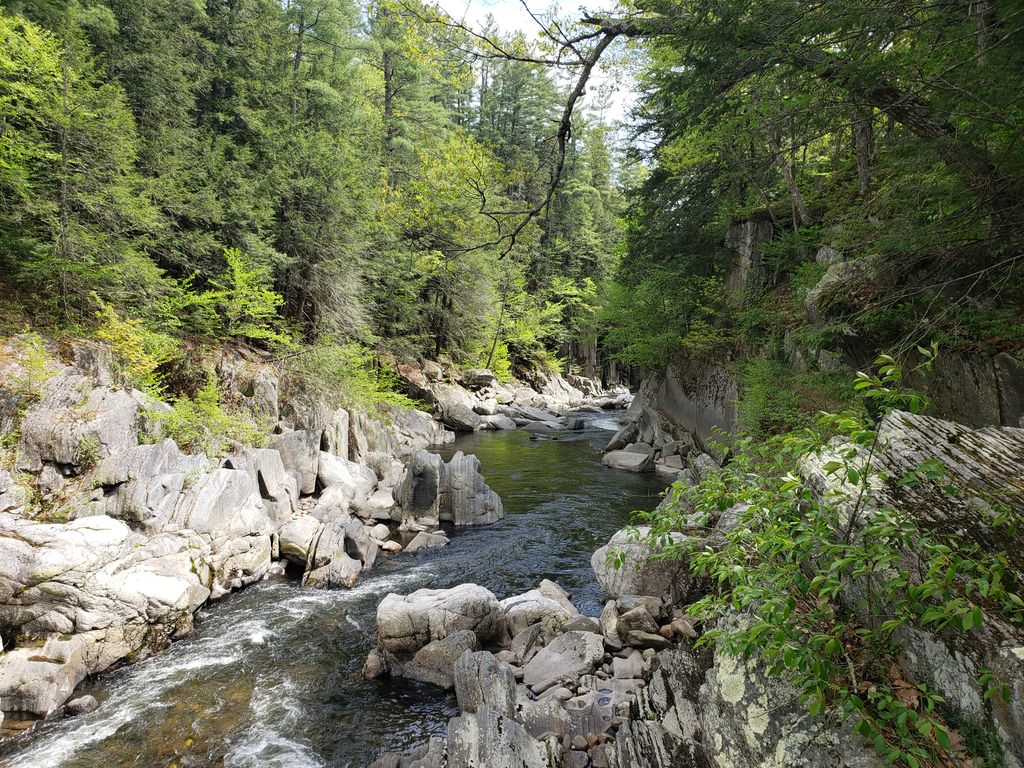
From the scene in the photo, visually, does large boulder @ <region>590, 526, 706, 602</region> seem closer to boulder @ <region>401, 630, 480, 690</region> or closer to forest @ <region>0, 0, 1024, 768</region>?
forest @ <region>0, 0, 1024, 768</region>

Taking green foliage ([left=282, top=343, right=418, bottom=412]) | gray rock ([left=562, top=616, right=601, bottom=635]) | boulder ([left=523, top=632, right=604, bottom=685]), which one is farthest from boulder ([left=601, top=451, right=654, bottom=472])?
boulder ([left=523, top=632, right=604, bottom=685])

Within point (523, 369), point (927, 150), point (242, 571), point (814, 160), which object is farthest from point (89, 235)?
point (523, 369)

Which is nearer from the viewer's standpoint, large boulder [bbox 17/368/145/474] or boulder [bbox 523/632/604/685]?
boulder [bbox 523/632/604/685]

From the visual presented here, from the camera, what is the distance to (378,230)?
20453 mm

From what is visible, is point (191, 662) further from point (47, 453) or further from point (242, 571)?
point (47, 453)

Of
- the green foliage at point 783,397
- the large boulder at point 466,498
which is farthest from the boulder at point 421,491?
the green foliage at point 783,397

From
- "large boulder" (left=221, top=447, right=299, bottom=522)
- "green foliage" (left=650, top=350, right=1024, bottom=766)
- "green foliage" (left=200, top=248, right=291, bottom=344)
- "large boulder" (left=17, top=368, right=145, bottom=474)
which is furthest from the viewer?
"green foliage" (left=200, top=248, right=291, bottom=344)

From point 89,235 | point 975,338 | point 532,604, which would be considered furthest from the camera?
point 89,235

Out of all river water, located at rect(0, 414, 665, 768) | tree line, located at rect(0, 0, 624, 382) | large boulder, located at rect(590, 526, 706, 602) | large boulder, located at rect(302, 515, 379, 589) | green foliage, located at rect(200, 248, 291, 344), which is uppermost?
tree line, located at rect(0, 0, 624, 382)

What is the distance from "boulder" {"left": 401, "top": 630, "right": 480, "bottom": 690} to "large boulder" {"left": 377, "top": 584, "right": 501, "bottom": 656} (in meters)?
0.21

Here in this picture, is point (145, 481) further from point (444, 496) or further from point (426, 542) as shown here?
point (444, 496)

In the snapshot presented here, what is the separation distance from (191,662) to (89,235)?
28.9ft

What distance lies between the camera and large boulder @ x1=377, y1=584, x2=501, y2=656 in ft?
22.3

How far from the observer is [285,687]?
625cm
